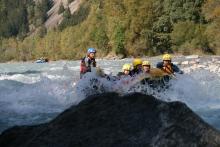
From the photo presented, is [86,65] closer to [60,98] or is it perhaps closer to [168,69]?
[60,98]

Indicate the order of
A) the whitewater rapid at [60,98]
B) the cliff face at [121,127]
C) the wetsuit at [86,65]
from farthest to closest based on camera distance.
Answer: the wetsuit at [86,65], the whitewater rapid at [60,98], the cliff face at [121,127]

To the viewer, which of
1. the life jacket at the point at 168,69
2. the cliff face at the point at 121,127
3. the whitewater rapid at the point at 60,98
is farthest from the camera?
the life jacket at the point at 168,69

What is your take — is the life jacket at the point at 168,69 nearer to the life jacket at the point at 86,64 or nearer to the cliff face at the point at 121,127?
the life jacket at the point at 86,64

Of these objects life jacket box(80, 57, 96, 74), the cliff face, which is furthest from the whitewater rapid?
the cliff face

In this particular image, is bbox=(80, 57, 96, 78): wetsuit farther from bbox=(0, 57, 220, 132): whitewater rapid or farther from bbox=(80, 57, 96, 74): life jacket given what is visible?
bbox=(0, 57, 220, 132): whitewater rapid

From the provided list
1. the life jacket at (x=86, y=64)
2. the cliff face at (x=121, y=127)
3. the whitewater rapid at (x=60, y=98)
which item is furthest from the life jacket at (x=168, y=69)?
the cliff face at (x=121, y=127)

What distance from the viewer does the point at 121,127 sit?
484 centimetres

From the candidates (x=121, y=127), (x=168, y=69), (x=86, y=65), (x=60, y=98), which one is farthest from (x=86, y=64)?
(x=121, y=127)

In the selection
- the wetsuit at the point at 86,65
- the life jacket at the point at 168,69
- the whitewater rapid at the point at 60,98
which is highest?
the wetsuit at the point at 86,65

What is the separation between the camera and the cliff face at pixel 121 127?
14.7 ft

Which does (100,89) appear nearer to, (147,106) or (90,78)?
(90,78)

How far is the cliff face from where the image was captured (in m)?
4.49

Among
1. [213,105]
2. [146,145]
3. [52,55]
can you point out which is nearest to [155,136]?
[146,145]

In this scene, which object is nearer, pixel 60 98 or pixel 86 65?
pixel 86 65
